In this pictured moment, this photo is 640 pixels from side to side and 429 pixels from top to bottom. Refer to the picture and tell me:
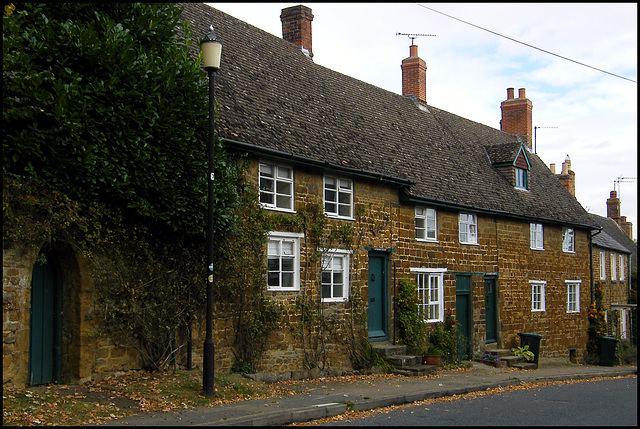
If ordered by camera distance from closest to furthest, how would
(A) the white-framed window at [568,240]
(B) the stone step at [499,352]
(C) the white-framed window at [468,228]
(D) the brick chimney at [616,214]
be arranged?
(C) the white-framed window at [468,228], (B) the stone step at [499,352], (A) the white-framed window at [568,240], (D) the brick chimney at [616,214]

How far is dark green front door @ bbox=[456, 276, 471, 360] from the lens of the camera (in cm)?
2189

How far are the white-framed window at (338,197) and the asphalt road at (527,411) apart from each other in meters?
5.85

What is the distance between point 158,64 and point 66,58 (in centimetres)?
180

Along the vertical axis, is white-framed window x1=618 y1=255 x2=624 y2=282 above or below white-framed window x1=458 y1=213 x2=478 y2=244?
below

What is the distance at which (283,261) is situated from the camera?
52.0 feet

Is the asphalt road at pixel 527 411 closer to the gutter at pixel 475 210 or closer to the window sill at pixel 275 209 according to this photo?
the window sill at pixel 275 209

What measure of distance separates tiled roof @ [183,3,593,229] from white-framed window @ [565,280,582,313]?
2699 mm

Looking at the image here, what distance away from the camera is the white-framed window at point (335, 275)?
16828mm

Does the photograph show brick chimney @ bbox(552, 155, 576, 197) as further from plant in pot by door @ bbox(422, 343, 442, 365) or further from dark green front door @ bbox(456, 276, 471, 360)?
plant in pot by door @ bbox(422, 343, 442, 365)

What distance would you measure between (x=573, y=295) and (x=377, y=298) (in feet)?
46.4

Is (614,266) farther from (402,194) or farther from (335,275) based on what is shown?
(335,275)

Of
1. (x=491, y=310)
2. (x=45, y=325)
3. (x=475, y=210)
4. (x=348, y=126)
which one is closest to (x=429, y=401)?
(x=45, y=325)

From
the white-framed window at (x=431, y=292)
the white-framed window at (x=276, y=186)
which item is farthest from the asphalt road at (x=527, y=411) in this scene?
the white-framed window at (x=431, y=292)

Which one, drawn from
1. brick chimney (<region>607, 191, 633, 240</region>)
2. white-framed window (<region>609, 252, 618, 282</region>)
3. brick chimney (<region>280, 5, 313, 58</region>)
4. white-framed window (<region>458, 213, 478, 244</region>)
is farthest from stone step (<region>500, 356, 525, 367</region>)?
brick chimney (<region>607, 191, 633, 240</region>)
